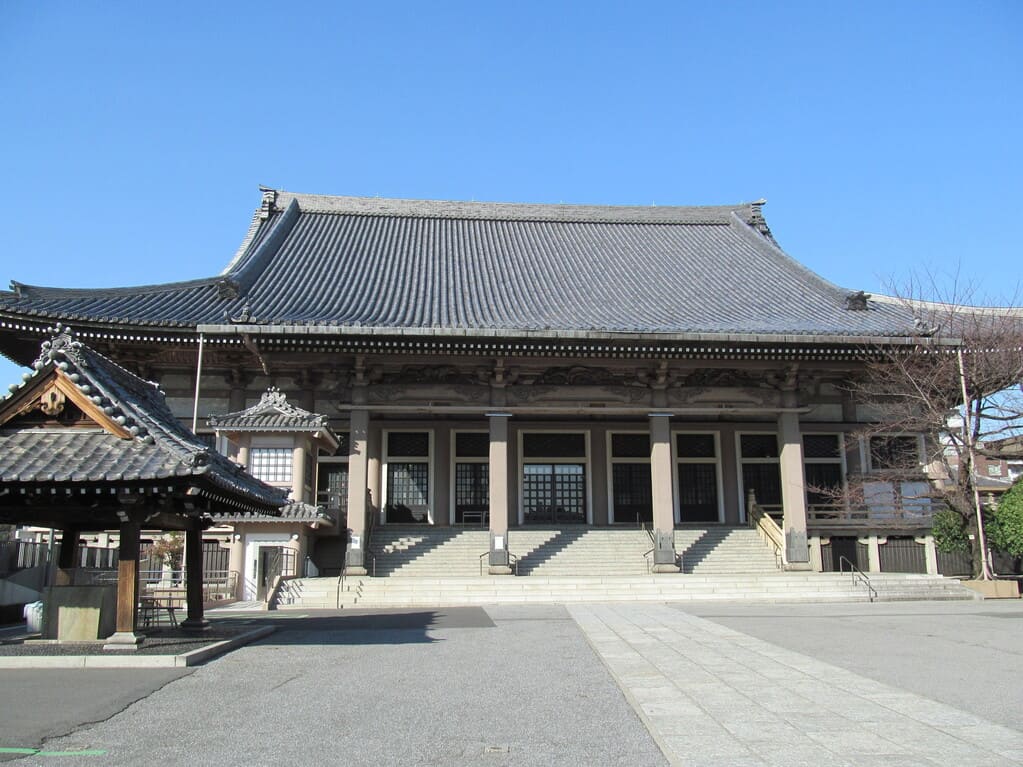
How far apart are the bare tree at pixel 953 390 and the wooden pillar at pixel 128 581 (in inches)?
639

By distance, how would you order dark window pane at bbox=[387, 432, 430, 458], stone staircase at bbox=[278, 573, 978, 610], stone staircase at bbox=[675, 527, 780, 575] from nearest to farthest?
stone staircase at bbox=[278, 573, 978, 610]
stone staircase at bbox=[675, 527, 780, 575]
dark window pane at bbox=[387, 432, 430, 458]

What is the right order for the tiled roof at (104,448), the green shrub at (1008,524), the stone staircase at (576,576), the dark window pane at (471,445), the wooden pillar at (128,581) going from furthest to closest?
the dark window pane at (471,445) → the green shrub at (1008,524) → the stone staircase at (576,576) → the wooden pillar at (128,581) → the tiled roof at (104,448)

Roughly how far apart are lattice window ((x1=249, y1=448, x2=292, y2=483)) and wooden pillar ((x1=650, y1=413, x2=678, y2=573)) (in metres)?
8.54

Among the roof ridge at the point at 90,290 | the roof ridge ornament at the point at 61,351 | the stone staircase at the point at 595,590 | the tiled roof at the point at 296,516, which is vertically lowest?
the stone staircase at the point at 595,590

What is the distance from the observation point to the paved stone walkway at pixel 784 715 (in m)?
4.61

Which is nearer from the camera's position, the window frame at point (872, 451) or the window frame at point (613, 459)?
the window frame at point (872, 451)

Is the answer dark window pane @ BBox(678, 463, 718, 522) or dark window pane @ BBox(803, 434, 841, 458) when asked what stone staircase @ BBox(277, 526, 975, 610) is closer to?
dark window pane @ BBox(678, 463, 718, 522)

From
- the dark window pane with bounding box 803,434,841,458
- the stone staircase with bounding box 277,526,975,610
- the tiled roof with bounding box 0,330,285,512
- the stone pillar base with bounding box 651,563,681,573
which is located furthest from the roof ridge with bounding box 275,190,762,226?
the tiled roof with bounding box 0,330,285,512

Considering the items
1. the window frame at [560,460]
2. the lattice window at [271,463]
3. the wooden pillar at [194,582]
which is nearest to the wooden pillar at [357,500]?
the lattice window at [271,463]

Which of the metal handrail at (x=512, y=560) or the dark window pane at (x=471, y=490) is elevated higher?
the dark window pane at (x=471, y=490)

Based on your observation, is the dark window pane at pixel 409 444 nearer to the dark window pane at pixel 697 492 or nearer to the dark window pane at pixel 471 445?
the dark window pane at pixel 471 445


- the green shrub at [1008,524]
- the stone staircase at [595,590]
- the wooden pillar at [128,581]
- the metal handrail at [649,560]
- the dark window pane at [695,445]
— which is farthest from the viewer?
the dark window pane at [695,445]

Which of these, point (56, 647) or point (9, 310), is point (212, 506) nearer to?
point (56, 647)

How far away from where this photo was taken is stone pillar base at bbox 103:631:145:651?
831 cm
